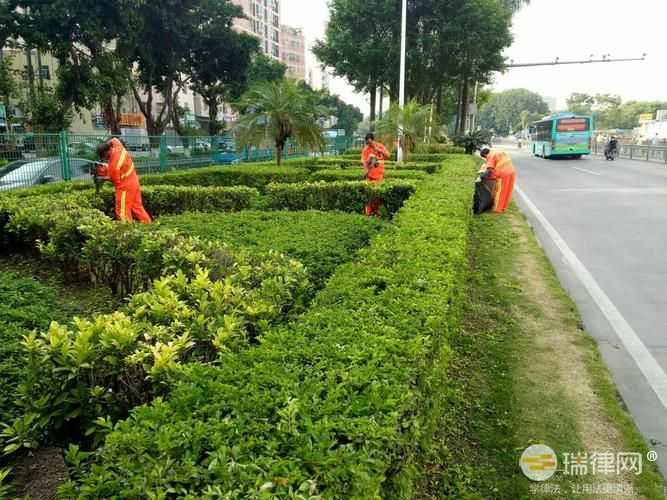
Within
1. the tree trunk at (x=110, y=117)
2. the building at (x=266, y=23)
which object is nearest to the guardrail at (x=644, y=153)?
the tree trunk at (x=110, y=117)

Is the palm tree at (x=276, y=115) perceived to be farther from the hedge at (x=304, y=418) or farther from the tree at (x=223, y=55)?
the tree at (x=223, y=55)

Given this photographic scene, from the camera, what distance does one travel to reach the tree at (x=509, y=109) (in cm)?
11300

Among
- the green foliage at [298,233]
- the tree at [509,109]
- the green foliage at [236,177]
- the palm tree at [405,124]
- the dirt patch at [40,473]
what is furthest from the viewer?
the tree at [509,109]

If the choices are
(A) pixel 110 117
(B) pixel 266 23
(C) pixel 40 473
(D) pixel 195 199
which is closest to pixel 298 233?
(C) pixel 40 473

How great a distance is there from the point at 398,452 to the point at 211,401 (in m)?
0.67

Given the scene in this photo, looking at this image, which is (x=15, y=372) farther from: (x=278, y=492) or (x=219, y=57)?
(x=219, y=57)

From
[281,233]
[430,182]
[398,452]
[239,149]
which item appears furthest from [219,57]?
[398,452]

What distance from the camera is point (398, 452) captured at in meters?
1.75

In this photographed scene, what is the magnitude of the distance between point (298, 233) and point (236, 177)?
21.1 ft

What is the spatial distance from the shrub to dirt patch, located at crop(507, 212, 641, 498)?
19.2 ft

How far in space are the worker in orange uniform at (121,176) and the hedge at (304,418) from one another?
5.40m

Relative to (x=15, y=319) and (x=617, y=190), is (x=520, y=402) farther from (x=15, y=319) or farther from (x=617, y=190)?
(x=617, y=190)

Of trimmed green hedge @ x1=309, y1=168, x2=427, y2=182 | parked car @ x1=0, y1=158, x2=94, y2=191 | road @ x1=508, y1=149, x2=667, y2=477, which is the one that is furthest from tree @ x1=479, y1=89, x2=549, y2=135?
parked car @ x1=0, y1=158, x2=94, y2=191

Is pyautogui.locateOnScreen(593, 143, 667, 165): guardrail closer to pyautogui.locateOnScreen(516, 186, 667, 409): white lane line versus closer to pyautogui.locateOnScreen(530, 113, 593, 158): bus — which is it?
pyautogui.locateOnScreen(530, 113, 593, 158): bus
